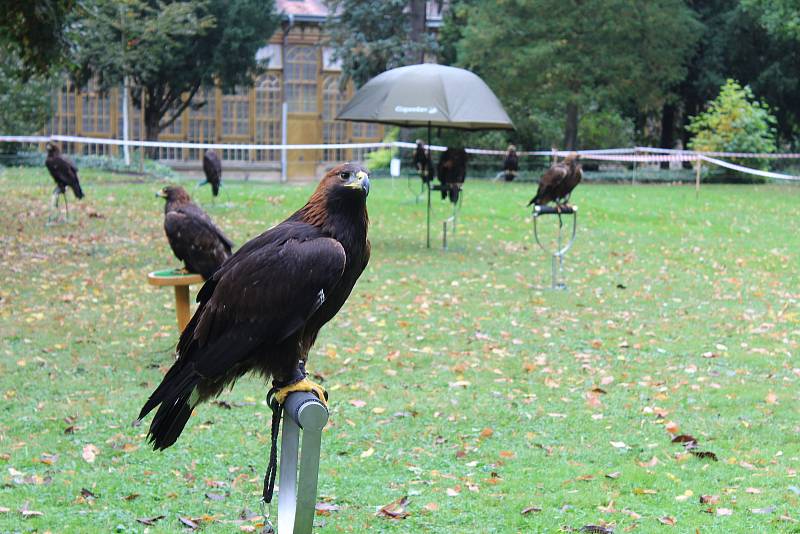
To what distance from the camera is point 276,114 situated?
119 feet

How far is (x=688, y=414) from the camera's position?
23.3ft

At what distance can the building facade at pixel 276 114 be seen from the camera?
35.1 metres

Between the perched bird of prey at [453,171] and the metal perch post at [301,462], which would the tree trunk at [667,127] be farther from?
the metal perch post at [301,462]

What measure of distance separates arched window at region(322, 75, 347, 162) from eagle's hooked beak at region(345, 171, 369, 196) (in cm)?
3306

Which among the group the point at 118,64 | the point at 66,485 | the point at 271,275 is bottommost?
the point at 66,485

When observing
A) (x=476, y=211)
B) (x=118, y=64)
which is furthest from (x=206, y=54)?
(x=476, y=211)

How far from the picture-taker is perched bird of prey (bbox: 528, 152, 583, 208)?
1143cm

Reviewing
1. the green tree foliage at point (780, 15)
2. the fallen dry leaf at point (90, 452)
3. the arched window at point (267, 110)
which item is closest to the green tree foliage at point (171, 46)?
the arched window at point (267, 110)

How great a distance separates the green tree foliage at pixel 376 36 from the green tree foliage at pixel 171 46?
2.49 m

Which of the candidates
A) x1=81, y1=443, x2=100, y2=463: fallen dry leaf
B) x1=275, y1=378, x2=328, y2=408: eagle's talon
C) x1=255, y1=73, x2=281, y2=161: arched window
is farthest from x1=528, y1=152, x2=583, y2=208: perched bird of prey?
x1=255, y1=73, x2=281, y2=161: arched window

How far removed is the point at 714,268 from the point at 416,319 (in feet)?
18.3

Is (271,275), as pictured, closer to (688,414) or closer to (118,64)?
(688,414)

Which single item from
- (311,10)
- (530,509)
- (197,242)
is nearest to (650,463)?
(530,509)

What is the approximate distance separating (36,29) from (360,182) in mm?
12572
